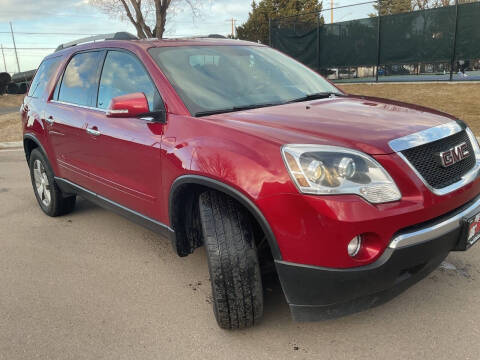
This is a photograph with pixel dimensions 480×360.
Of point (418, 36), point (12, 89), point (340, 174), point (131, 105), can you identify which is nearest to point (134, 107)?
point (131, 105)

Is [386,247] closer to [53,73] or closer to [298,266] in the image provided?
[298,266]

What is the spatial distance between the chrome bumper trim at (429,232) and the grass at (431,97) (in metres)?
7.61

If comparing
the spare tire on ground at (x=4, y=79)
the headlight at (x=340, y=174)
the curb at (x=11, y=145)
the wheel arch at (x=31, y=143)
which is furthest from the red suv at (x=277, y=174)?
the spare tire on ground at (x=4, y=79)

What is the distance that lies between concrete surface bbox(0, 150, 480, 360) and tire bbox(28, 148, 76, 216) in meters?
0.83

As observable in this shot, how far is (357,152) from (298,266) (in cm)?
62

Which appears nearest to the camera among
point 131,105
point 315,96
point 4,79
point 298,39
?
point 131,105

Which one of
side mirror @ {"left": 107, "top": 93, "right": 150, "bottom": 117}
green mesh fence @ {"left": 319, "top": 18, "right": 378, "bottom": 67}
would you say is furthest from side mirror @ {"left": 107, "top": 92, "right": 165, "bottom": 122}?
green mesh fence @ {"left": 319, "top": 18, "right": 378, "bottom": 67}

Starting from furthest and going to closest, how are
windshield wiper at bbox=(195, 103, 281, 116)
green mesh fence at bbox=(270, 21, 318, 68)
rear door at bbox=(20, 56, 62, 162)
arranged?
1. green mesh fence at bbox=(270, 21, 318, 68)
2. rear door at bbox=(20, 56, 62, 162)
3. windshield wiper at bbox=(195, 103, 281, 116)

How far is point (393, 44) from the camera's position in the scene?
15016 mm

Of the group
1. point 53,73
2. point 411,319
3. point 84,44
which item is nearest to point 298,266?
point 411,319

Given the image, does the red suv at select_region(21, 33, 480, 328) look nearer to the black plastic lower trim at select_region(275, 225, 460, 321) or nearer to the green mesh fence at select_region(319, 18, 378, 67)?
the black plastic lower trim at select_region(275, 225, 460, 321)

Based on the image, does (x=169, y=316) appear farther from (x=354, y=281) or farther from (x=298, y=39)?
(x=298, y=39)

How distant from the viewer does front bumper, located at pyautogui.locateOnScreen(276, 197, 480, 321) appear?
2.10 meters

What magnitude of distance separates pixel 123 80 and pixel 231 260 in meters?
1.77
